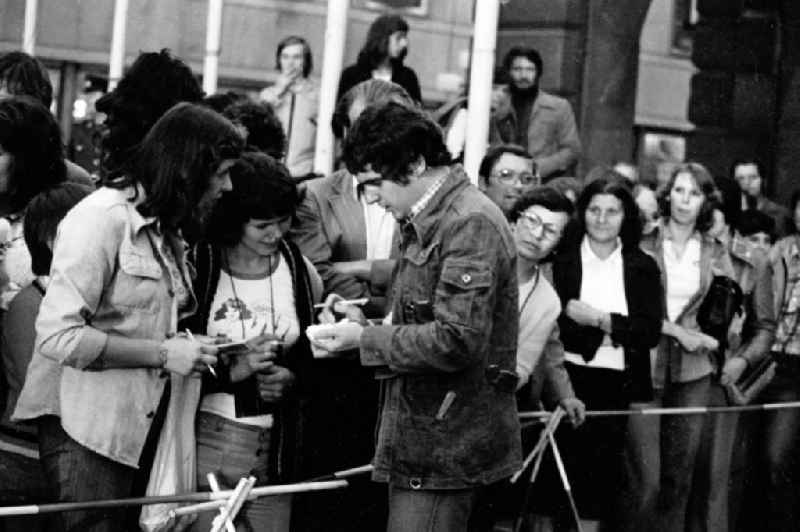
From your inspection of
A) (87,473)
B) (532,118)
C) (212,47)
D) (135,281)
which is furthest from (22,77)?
(532,118)

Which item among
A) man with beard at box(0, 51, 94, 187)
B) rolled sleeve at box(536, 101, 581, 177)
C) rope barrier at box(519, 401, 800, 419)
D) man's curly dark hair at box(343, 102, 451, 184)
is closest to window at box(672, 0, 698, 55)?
rolled sleeve at box(536, 101, 581, 177)

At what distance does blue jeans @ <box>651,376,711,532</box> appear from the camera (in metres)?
9.86

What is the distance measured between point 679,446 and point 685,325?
649 mm

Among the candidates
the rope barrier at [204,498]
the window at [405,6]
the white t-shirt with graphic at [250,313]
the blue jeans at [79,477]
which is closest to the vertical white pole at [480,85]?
the rope barrier at [204,498]

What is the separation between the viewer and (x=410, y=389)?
6.08m

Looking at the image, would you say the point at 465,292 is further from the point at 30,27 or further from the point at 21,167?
the point at 30,27

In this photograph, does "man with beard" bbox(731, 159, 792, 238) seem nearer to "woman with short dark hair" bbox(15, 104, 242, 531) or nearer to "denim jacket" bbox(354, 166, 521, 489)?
"denim jacket" bbox(354, 166, 521, 489)

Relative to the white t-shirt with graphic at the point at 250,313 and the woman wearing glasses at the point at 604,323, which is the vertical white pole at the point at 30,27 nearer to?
the woman wearing glasses at the point at 604,323

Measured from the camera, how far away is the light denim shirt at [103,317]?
5.62m

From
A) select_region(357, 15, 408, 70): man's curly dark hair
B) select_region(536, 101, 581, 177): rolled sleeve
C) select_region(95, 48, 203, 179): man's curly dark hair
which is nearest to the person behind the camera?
select_region(95, 48, 203, 179): man's curly dark hair

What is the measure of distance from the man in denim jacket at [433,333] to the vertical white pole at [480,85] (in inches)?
107

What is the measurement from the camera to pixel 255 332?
644 centimetres

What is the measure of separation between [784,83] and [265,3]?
4.58 m

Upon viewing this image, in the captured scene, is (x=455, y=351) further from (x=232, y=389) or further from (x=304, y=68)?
(x=304, y=68)
